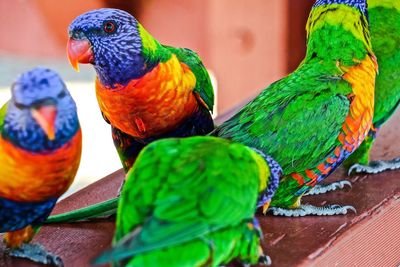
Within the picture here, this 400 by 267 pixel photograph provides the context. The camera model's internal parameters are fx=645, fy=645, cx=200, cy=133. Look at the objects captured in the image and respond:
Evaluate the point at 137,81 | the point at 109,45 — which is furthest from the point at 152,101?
the point at 109,45

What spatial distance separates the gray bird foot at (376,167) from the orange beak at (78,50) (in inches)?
34.6

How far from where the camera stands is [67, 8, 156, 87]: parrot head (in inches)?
56.4

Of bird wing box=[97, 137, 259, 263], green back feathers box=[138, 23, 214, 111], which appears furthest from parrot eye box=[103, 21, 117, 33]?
bird wing box=[97, 137, 259, 263]

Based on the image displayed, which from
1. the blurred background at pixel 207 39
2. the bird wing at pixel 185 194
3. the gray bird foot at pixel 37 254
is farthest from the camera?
the blurred background at pixel 207 39

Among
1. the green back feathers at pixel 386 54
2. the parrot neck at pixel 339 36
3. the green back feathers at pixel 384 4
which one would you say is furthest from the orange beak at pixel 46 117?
the green back feathers at pixel 384 4

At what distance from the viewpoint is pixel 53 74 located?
115cm

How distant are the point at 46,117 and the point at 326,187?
90cm

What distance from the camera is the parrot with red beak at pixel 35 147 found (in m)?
1.14

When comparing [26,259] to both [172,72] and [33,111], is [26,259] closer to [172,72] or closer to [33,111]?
[33,111]

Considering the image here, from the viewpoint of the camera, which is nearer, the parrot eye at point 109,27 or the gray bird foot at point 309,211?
the parrot eye at point 109,27

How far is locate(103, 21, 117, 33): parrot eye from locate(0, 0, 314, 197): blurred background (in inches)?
76.3

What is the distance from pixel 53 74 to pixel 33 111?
7 cm

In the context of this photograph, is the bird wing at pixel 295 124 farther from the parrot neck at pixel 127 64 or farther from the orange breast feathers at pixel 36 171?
the orange breast feathers at pixel 36 171

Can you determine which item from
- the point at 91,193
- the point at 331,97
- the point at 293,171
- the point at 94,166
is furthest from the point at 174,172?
the point at 94,166
